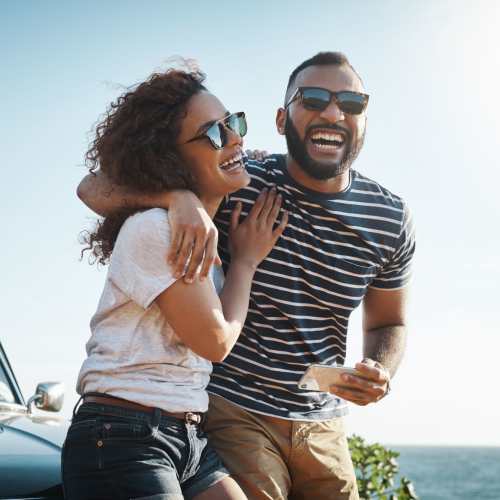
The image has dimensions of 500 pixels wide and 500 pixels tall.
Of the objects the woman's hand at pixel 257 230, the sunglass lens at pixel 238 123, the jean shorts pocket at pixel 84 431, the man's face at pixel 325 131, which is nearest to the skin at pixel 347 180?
the man's face at pixel 325 131

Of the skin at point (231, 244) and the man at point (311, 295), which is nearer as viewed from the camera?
the skin at point (231, 244)

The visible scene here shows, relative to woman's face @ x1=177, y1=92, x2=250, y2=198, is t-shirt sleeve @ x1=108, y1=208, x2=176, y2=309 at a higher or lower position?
lower

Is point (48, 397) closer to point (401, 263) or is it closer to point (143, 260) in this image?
point (401, 263)

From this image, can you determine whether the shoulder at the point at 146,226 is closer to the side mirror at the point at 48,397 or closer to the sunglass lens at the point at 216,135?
the sunglass lens at the point at 216,135

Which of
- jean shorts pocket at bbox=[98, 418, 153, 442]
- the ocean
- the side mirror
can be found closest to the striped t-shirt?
jean shorts pocket at bbox=[98, 418, 153, 442]

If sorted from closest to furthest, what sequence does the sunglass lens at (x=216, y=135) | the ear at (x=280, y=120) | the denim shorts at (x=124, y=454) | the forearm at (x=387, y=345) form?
the denim shorts at (x=124, y=454) < the sunglass lens at (x=216, y=135) < the forearm at (x=387, y=345) < the ear at (x=280, y=120)

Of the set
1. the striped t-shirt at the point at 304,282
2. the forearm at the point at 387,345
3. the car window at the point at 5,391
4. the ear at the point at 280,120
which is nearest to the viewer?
the striped t-shirt at the point at 304,282

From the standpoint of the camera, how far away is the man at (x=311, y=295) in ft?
11.0

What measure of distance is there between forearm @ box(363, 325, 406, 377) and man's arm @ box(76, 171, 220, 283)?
1.13 metres

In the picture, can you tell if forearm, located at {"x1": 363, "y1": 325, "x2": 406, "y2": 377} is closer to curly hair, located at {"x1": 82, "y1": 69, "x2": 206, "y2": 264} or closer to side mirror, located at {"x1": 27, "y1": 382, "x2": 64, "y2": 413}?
curly hair, located at {"x1": 82, "y1": 69, "x2": 206, "y2": 264}

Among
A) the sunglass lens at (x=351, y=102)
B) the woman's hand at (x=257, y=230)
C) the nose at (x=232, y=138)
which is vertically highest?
the sunglass lens at (x=351, y=102)

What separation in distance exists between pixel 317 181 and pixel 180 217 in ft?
3.46

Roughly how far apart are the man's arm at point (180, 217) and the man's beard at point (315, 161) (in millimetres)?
785

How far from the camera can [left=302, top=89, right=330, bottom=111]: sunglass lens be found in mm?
3734
